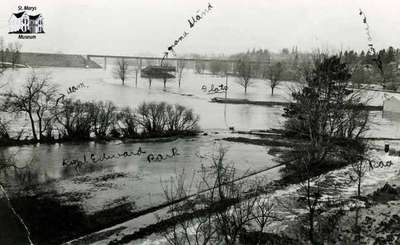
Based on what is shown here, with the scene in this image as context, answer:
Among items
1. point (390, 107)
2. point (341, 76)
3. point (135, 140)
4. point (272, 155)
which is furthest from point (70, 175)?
point (390, 107)

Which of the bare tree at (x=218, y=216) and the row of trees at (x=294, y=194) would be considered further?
the row of trees at (x=294, y=194)

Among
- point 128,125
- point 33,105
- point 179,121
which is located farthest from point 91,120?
point 179,121

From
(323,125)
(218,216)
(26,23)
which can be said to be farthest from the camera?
(323,125)

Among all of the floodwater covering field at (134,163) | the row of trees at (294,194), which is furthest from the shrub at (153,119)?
the row of trees at (294,194)

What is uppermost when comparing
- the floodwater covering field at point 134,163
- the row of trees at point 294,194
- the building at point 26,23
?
the building at point 26,23

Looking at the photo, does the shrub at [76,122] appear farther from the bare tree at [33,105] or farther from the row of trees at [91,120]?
the bare tree at [33,105]

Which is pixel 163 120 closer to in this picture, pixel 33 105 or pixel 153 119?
pixel 153 119
